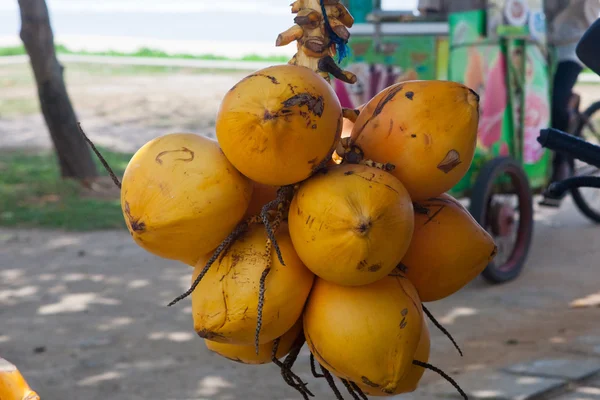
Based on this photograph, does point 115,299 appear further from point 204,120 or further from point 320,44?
point 204,120

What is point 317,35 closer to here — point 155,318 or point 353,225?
point 353,225

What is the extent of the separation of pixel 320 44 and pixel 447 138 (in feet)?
0.94

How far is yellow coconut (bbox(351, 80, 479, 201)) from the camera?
4.22 ft

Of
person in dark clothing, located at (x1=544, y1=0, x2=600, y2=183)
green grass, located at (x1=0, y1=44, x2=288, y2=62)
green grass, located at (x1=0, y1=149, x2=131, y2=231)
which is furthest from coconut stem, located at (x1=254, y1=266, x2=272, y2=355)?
green grass, located at (x1=0, y1=44, x2=288, y2=62)

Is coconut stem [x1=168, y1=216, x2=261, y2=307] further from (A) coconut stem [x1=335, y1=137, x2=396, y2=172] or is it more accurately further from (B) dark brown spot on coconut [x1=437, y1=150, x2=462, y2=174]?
(B) dark brown spot on coconut [x1=437, y1=150, x2=462, y2=174]

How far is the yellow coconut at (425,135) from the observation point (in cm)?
129

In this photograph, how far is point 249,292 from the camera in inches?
49.4

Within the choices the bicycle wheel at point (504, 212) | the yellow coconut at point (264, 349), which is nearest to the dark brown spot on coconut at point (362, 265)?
the yellow coconut at point (264, 349)

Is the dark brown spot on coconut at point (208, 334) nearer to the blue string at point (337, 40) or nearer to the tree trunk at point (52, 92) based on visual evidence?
the blue string at point (337, 40)

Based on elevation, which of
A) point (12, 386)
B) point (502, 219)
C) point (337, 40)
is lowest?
point (502, 219)

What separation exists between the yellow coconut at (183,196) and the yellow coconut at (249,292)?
48mm

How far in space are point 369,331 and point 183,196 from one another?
0.35 meters

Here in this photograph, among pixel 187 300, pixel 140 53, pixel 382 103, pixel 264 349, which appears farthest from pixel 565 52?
pixel 140 53

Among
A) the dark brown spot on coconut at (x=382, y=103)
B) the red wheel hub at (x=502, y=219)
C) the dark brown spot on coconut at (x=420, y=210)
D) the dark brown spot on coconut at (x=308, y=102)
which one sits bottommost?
the red wheel hub at (x=502, y=219)
